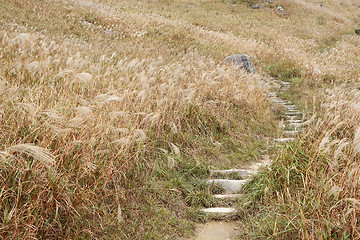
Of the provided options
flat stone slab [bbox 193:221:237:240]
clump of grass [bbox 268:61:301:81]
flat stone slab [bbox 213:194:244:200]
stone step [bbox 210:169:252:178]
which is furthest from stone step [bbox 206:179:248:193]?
clump of grass [bbox 268:61:301:81]

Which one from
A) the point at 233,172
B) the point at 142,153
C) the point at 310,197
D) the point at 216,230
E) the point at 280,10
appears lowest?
the point at 280,10

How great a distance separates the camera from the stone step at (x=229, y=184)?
4.38 metres

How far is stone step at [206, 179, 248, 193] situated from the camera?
4383 millimetres

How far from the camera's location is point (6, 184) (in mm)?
2445

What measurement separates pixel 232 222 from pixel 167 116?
7.30 feet

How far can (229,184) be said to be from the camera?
4418 mm

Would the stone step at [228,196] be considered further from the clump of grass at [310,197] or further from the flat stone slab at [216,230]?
the flat stone slab at [216,230]

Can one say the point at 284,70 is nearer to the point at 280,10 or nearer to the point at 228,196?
the point at 228,196

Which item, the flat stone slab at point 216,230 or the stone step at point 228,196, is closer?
the flat stone slab at point 216,230

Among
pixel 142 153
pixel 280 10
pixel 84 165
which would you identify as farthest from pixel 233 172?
pixel 280 10

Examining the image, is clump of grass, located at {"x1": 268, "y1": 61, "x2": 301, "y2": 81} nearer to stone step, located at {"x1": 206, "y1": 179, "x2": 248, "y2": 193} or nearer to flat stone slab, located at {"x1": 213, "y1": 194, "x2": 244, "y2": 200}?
stone step, located at {"x1": 206, "y1": 179, "x2": 248, "y2": 193}

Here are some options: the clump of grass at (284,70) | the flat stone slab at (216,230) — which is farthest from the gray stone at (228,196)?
the clump of grass at (284,70)

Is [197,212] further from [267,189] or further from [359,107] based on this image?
[359,107]

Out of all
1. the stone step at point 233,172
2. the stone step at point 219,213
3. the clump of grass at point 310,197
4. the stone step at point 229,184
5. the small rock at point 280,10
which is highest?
the clump of grass at point 310,197
